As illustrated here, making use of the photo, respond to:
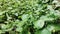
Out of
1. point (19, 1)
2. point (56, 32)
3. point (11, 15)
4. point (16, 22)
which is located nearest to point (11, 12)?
point (11, 15)

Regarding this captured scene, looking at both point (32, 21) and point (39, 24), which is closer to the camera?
point (39, 24)

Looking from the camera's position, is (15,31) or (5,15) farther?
(5,15)

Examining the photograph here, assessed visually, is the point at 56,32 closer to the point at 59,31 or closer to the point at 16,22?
the point at 59,31

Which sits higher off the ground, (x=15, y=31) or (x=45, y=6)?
(x=45, y=6)

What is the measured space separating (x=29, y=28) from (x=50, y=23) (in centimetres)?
26

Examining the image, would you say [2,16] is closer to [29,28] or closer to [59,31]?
[29,28]

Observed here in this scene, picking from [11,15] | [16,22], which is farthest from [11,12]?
[16,22]

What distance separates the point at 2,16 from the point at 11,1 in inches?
34.2

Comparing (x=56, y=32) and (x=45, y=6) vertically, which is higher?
(x=45, y=6)

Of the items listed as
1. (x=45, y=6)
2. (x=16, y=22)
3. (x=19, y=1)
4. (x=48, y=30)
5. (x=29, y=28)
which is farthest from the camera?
(x=19, y=1)

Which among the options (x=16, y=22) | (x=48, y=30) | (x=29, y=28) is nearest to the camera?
(x=48, y=30)

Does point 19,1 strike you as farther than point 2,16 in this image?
Yes

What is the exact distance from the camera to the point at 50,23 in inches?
80.5

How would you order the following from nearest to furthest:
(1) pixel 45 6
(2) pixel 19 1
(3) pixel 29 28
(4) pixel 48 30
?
(4) pixel 48 30
(3) pixel 29 28
(1) pixel 45 6
(2) pixel 19 1
